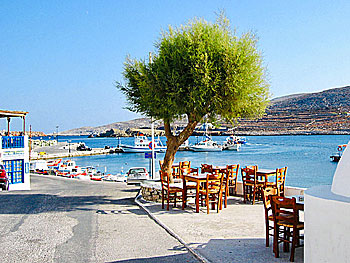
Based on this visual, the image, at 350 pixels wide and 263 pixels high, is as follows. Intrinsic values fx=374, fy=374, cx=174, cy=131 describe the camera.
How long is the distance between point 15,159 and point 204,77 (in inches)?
761

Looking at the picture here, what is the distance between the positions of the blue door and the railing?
47.9 inches

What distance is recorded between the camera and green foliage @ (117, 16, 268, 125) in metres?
12.8

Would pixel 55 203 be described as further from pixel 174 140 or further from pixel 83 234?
pixel 83 234

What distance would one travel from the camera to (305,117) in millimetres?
116062

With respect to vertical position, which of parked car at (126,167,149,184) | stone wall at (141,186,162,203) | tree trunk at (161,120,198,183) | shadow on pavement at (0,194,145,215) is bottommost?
parked car at (126,167,149,184)

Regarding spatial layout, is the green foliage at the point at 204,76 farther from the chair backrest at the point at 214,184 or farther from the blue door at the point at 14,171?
the blue door at the point at 14,171

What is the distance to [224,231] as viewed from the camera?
893 cm

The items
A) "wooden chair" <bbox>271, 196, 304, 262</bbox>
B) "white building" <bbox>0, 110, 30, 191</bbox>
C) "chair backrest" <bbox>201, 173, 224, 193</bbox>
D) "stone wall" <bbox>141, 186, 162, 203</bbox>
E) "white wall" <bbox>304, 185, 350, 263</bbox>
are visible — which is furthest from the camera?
"white building" <bbox>0, 110, 30, 191</bbox>

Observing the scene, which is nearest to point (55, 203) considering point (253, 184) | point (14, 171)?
point (253, 184)

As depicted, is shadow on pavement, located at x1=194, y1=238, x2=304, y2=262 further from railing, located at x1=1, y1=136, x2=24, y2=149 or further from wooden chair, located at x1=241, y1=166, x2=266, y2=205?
railing, located at x1=1, y1=136, x2=24, y2=149

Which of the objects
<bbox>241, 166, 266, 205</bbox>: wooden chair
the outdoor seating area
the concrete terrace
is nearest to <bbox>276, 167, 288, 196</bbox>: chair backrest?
the outdoor seating area

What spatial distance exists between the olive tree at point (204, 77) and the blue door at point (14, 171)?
16.8 metres

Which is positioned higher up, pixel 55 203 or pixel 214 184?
pixel 214 184

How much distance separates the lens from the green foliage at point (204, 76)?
41.9 feet
